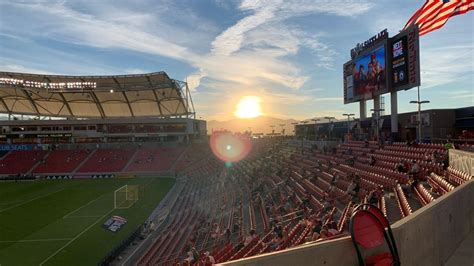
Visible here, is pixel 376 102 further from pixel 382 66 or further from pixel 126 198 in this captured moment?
pixel 126 198

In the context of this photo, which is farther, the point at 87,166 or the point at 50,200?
the point at 87,166

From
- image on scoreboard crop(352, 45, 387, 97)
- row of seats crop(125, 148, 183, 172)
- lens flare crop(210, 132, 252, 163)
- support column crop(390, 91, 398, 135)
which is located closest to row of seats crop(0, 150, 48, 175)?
row of seats crop(125, 148, 183, 172)

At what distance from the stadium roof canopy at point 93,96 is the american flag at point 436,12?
4310 centimetres

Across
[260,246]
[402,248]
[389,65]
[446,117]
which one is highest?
[389,65]

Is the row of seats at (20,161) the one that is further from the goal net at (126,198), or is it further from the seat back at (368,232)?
the seat back at (368,232)

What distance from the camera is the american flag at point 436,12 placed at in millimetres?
18202

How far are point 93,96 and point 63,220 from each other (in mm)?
51300

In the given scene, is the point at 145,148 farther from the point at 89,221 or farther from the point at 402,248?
the point at 402,248

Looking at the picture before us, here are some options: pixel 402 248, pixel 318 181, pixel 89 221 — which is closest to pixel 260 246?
pixel 402 248

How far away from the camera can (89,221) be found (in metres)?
25.2

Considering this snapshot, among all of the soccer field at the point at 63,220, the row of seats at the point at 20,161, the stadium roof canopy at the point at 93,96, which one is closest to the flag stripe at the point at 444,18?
the soccer field at the point at 63,220

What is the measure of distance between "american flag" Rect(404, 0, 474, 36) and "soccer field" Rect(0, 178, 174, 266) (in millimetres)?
21738

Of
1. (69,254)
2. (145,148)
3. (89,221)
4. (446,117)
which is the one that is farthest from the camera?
(145,148)

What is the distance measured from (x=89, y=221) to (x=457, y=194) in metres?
23.6
